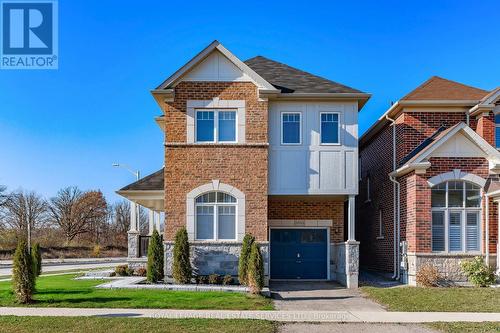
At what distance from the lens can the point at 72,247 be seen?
169 ft

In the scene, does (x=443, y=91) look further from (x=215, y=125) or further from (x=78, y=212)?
(x=78, y=212)

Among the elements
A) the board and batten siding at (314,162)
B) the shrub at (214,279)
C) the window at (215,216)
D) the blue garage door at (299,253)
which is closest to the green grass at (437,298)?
the blue garage door at (299,253)

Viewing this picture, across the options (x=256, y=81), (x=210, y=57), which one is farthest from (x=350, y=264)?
(x=210, y=57)

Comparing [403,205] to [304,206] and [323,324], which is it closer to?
[304,206]

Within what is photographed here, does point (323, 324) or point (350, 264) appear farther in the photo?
point (350, 264)

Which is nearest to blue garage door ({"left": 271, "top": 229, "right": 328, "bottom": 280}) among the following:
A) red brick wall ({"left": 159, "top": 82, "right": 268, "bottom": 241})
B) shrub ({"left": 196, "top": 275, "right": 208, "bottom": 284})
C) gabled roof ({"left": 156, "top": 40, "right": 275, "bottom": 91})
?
red brick wall ({"left": 159, "top": 82, "right": 268, "bottom": 241})

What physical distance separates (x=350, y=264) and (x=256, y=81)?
7.17m

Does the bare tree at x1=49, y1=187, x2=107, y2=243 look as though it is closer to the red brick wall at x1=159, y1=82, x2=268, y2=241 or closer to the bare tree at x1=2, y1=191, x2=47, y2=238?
the bare tree at x1=2, y1=191, x2=47, y2=238

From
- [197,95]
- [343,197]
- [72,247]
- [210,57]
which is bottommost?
[72,247]

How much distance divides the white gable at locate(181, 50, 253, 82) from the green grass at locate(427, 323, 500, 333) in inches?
407

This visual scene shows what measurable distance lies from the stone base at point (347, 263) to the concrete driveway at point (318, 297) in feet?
1.11

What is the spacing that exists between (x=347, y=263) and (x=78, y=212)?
55588mm

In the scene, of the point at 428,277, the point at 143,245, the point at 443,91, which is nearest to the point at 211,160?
the point at 143,245

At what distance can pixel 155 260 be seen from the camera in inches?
659
